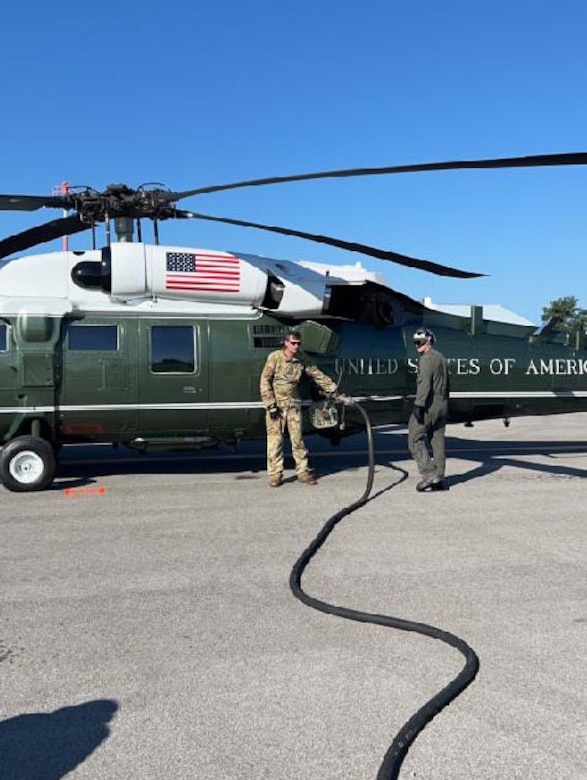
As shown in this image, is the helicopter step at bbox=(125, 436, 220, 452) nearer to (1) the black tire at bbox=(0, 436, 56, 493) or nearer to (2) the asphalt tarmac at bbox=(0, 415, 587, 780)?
(1) the black tire at bbox=(0, 436, 56, 493)

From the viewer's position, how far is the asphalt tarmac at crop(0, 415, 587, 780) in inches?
116

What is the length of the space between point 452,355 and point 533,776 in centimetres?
789

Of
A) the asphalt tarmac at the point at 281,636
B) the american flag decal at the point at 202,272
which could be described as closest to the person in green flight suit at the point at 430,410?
the asphalt tarmac at the point at 281,636

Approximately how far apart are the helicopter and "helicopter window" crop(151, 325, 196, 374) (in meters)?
0.01

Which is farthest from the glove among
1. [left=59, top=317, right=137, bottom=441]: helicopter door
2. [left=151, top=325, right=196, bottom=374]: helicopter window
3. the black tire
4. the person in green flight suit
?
the black tire

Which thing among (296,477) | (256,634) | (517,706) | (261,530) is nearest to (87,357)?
(296,477)

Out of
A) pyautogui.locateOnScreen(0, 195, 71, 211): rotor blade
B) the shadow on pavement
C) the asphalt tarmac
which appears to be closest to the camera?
the shadow on pavement

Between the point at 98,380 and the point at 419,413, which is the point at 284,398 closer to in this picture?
the point at 419,413

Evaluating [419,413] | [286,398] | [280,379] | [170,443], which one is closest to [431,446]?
[419,413]

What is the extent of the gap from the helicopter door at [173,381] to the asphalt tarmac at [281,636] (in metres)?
1.29

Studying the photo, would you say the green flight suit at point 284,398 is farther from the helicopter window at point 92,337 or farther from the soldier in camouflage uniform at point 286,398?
the helicopter window at point 92,337

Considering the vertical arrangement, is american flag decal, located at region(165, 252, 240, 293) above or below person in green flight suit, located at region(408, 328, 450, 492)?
above

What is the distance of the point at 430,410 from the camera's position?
8773 millimetres

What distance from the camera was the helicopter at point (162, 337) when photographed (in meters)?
8.73
